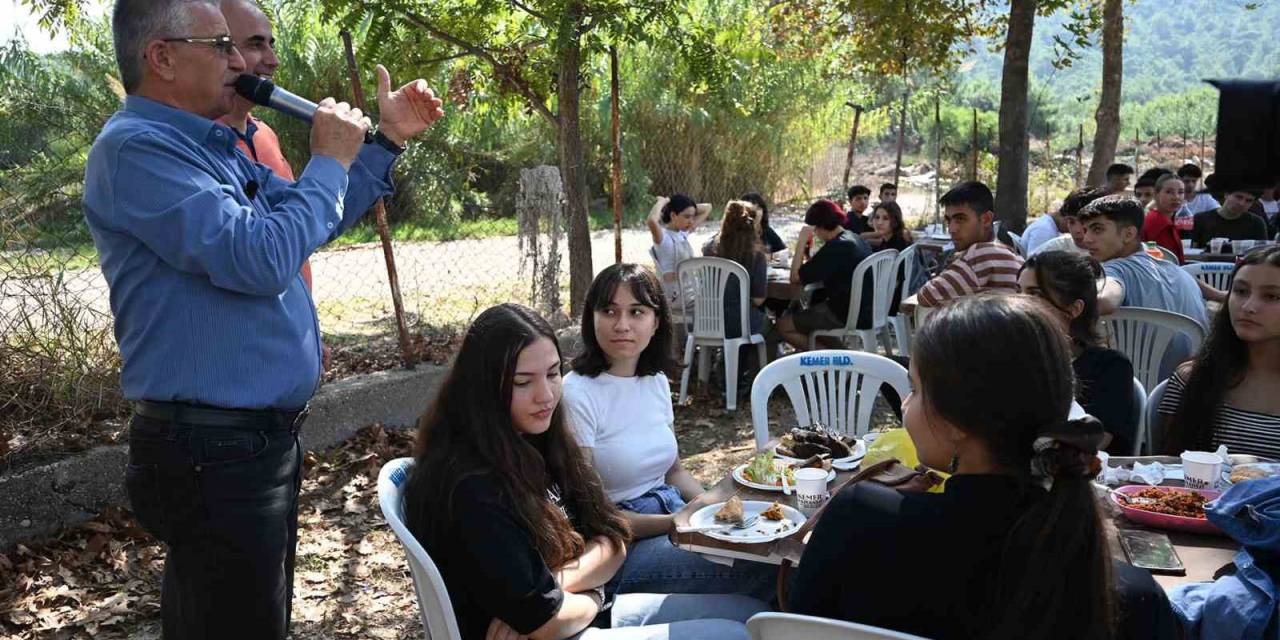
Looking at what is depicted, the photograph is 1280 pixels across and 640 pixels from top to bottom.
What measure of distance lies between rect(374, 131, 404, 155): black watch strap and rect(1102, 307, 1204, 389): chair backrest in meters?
3.35

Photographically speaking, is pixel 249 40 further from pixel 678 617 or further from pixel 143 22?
pixel 678 617

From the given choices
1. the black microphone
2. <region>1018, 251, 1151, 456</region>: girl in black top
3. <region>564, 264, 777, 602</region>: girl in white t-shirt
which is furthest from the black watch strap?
<region>1018, 251, 1151, 456</region>: girl in black top

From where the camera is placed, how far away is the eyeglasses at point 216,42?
2035 millimetres

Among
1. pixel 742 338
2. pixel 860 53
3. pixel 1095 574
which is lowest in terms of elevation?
pixel 742 338

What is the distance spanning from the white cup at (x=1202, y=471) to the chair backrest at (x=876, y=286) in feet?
14.2

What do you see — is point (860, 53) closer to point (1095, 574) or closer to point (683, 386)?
point (683, 386)

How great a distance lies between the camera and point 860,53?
39.7ft

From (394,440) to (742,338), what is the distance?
258 cm

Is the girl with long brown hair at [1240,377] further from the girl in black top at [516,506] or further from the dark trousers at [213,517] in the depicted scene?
the dark trousers at [213,517]

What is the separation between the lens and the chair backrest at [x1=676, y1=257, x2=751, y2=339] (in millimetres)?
6680

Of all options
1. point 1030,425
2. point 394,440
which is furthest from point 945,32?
point 1030,425

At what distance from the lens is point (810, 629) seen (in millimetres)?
1612

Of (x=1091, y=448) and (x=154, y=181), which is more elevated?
(x=154, y=181)

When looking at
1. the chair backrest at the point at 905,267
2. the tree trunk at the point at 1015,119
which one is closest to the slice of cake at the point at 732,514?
the chair backrest at the point at 905,267
